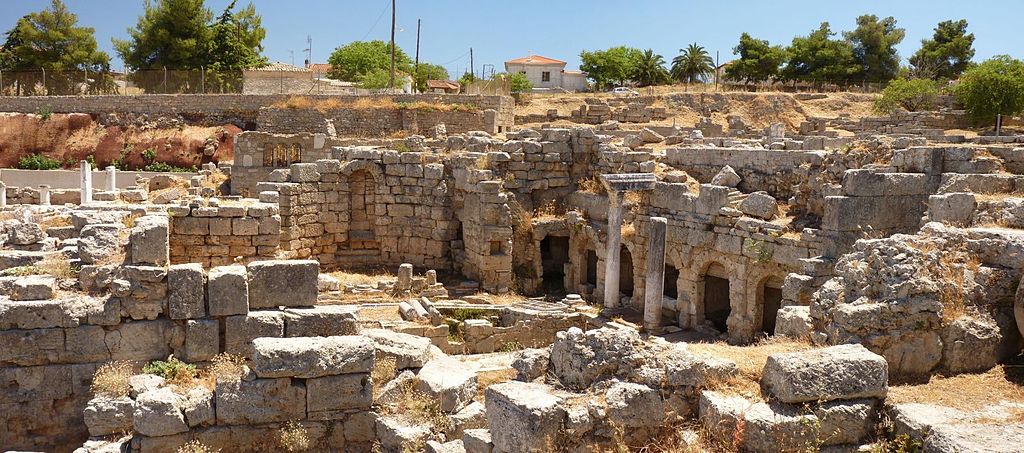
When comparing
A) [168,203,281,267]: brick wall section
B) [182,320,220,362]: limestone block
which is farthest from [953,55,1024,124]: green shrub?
[182,320,220,362]: limestone block

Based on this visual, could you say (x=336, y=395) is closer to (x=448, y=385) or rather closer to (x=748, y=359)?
(x=448, y=385)

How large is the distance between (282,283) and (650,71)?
5129 centimetres

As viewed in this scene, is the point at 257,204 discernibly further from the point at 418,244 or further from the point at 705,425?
the point at 705,425

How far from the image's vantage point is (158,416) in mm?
8367

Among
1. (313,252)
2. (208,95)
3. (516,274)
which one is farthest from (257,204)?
(208,95)

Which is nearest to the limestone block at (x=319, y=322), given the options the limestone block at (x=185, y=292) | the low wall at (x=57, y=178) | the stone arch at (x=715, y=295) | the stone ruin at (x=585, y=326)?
the stone ruin at (x=585, y=326)

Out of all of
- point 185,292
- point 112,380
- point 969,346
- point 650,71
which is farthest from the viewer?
point 650,71

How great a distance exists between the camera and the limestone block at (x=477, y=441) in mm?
7656

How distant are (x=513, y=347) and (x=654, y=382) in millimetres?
8593

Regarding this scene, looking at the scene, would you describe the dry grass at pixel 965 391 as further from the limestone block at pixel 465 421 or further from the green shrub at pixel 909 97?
the green shrub at pixel 909 97

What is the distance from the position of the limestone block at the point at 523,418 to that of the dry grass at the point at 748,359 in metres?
1.47

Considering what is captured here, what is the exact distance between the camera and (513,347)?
621 inches

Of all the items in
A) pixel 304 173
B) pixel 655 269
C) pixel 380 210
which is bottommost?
pixel 655 269

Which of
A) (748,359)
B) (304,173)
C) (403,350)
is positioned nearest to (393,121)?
(304,173)
